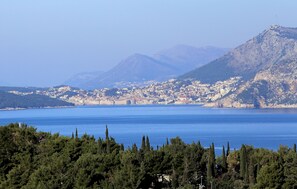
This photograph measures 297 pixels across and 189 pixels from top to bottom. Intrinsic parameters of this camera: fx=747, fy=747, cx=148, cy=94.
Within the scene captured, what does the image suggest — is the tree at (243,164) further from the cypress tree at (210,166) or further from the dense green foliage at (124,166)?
the cypress tree at (210,166)

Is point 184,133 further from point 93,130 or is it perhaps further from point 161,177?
point 161,177

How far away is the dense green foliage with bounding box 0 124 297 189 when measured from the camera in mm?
44969

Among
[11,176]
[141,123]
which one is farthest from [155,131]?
[11,176]

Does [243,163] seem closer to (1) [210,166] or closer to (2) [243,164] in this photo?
(2) [243,164]

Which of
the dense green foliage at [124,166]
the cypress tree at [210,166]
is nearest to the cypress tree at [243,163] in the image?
the dense green foliage at [124,166]

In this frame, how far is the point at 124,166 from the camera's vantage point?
156 ft

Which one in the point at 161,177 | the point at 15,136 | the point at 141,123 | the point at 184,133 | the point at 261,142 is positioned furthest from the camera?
the point at 141,123

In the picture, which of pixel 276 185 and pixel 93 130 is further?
pixel 93 130

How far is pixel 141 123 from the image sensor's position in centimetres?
16688

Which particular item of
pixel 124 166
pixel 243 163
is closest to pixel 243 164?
pixel 243 163

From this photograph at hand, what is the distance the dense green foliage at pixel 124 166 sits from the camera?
45.0 meters

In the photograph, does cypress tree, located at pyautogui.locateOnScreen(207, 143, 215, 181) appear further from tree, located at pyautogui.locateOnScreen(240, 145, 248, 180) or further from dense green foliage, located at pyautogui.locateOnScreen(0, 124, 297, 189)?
tree, located at pyautogui.locateOnScreen(240, 145, 248, 180)

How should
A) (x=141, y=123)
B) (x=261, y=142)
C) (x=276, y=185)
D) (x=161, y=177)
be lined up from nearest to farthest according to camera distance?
(x=276, y=185) → (x=161, y=177) → (x=261, y=142) → (x=141, y=123)

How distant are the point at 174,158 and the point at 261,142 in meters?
62.8
